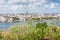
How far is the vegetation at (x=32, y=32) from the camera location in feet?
28.9

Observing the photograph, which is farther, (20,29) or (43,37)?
(43,37)

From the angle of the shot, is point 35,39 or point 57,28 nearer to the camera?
point 35,39

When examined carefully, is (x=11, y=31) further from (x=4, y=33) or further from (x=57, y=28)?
(x=57, y=28)

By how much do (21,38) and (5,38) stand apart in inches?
25.6

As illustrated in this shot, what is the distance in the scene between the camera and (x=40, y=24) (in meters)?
9.79

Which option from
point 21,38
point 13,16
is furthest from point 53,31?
point 13,16

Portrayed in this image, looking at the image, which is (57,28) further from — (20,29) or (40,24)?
(20,29)

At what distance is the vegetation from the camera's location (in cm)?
880

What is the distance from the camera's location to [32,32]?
8.92 m

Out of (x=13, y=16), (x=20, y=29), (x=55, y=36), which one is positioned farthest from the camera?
(x=13, y=16)

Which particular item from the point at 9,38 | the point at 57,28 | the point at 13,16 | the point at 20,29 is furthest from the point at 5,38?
the point at 13,16

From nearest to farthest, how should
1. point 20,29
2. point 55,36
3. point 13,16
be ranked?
point 20,29
point 55,36
point 13,16

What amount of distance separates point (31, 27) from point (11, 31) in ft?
2.53

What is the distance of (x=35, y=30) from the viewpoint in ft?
29.6
